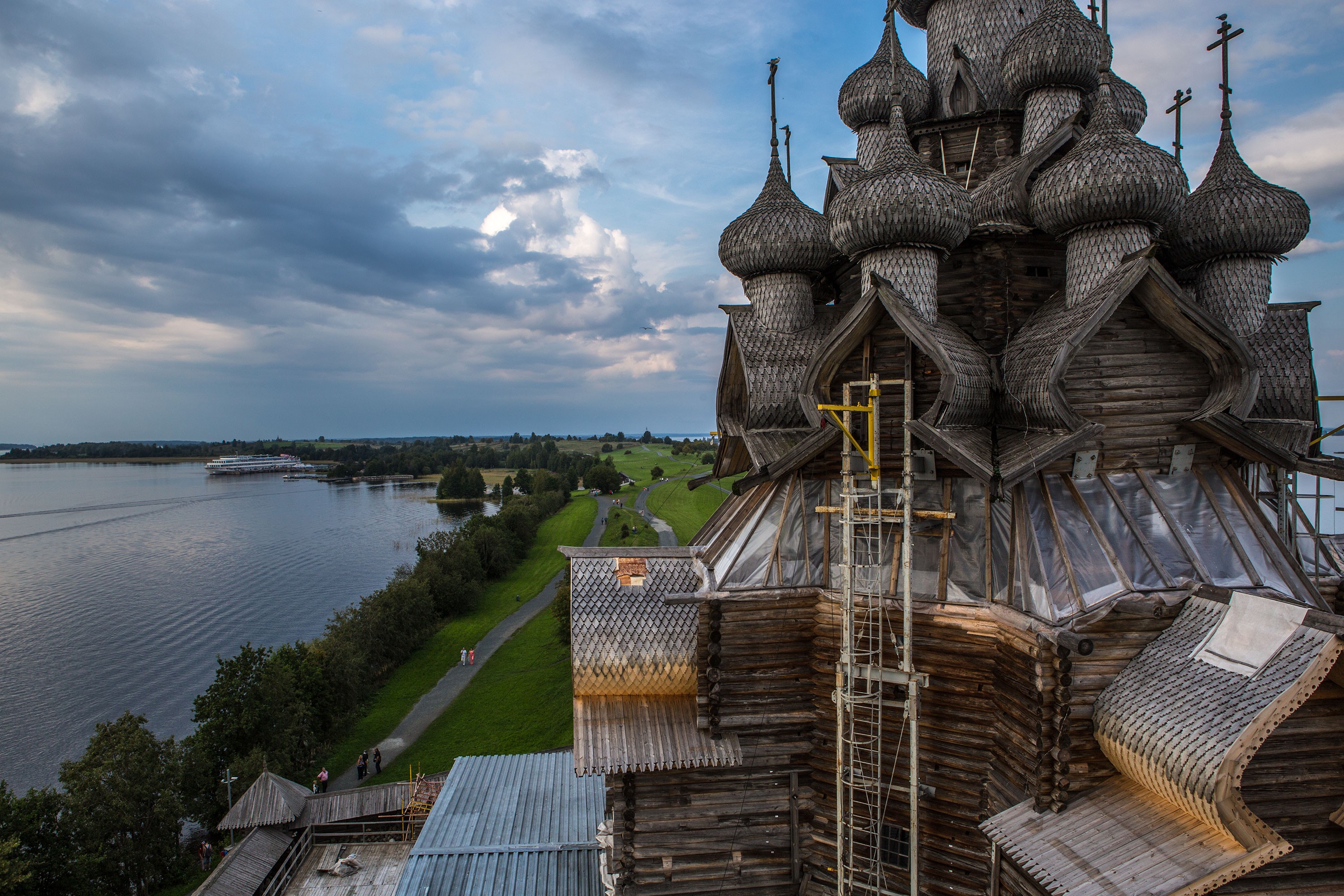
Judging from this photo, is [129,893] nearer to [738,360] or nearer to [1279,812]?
[738,360]

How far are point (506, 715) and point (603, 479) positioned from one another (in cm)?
5762

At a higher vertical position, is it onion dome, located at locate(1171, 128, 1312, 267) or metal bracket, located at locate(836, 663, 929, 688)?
onion dome, located at locate(1171, 128, 1312, 267)

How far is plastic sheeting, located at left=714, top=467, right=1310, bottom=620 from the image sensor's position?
24.3 ft

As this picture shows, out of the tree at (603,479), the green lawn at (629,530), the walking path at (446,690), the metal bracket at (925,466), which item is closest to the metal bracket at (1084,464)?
the metal bracket at (925,466)

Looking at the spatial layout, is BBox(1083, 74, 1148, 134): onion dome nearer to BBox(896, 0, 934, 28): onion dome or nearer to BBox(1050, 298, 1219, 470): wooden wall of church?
BBox(896, 0, 934, 28): onion dome

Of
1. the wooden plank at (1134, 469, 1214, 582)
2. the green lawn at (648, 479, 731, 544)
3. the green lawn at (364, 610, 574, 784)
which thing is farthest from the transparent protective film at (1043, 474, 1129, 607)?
the green lawn at (648, 479, 731, 544)

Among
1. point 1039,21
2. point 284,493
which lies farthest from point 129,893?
point 284,493

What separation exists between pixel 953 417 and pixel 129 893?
64.5 feet

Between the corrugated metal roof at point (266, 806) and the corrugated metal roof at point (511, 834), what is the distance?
438cm

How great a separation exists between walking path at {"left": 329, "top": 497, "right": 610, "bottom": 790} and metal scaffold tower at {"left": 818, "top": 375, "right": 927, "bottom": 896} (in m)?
10.3

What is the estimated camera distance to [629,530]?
4772 centimetres

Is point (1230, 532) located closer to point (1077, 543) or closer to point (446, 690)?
point (1077, 543)

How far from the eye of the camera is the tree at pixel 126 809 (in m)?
15.7

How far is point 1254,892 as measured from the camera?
6.41m
